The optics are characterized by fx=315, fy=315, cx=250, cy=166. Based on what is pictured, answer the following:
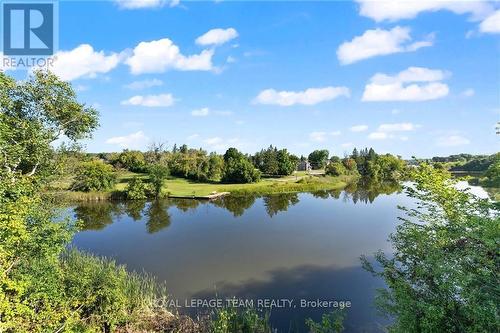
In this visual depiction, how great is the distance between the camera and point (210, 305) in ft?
47.5

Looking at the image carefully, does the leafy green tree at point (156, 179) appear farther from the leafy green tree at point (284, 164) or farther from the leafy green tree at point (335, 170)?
Answer: the leafy green tree at point (335, 170)

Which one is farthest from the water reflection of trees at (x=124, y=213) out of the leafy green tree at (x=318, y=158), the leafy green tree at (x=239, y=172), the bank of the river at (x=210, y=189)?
the leafy green tree at (x=318, y=158)

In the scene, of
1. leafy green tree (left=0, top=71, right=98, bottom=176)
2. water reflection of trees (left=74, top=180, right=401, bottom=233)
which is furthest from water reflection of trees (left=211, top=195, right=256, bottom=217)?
leafy green tree (left=0, top=71, right=98, bottom=176)

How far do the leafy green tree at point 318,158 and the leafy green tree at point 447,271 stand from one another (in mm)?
93167

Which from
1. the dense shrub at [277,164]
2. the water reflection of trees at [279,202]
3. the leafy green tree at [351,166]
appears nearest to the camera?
the water reflection of trees at [279,202]

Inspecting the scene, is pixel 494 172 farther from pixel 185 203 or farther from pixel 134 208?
pixel 134 208

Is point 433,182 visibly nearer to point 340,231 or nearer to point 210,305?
point 210,305

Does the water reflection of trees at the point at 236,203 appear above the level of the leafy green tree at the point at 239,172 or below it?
below

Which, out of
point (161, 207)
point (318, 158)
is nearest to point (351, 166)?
point (318, 158)

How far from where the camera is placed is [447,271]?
7.06 metres

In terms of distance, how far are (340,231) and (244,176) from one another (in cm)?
3531

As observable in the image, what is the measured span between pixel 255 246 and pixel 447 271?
58.2 ft

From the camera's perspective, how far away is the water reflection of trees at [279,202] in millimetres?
38750

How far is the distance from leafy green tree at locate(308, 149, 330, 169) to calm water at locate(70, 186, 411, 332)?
193 feet
